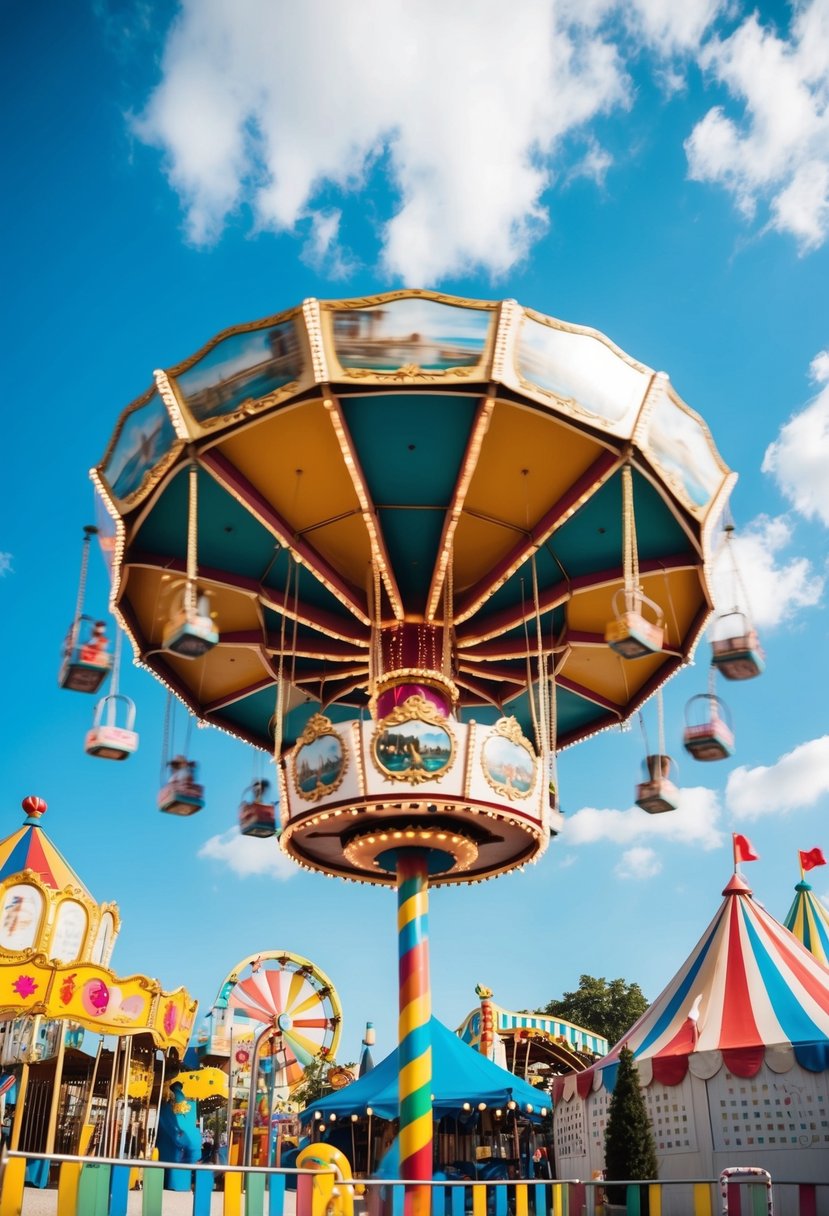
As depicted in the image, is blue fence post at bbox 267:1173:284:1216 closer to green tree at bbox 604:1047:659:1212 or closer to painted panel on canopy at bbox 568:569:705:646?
green tree at bbox 604:1047:659:1212

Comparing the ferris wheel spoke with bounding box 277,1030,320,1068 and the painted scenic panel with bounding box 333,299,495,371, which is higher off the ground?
the painted scenic panel with bounding box 333,299,495,371

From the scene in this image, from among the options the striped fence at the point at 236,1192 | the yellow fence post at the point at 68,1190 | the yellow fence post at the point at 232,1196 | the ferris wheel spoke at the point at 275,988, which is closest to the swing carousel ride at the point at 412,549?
the striped fence at the point at 236,1192

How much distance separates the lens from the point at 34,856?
24484mm

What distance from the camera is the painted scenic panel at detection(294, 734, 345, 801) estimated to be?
46.6ft

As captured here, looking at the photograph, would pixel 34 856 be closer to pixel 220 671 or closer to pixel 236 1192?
pixel 220 671

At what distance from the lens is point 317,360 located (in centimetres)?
1195

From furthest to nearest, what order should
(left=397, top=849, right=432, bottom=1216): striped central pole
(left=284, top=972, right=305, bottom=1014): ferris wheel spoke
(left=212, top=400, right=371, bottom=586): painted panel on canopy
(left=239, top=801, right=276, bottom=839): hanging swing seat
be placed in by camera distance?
(left=284, top=972, right=305, bottom=1014): ferris wheel spoke
(left=239, top=801, right=276, bottom=839): hanging swing seat
(left=397, top=849, right=432, bottom=1216): striped central pole
(left=212, top=400, right=371, bottom=586): painted panel on canopy

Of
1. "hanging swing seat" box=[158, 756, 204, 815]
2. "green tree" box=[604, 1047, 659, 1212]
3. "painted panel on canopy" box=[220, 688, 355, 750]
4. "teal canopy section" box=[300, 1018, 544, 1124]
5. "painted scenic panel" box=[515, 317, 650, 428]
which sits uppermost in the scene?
"painted scenic panel" box=[515, 317, 650, 428]

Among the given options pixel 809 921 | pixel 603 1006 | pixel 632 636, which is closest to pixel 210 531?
pixel 632 636

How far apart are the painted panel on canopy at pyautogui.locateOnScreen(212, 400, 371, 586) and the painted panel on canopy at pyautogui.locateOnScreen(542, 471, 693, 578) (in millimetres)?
3040

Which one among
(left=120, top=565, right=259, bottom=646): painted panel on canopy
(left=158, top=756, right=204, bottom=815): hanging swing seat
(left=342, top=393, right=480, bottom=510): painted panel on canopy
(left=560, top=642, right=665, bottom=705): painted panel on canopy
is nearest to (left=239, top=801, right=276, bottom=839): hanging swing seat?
(left=158, top=756, right=204, bottom=815): hanging swing seat

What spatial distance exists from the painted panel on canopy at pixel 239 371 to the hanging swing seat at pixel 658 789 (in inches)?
314

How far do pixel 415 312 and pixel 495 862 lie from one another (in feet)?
28.3

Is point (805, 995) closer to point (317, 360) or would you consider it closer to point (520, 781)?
point (520, 781)
